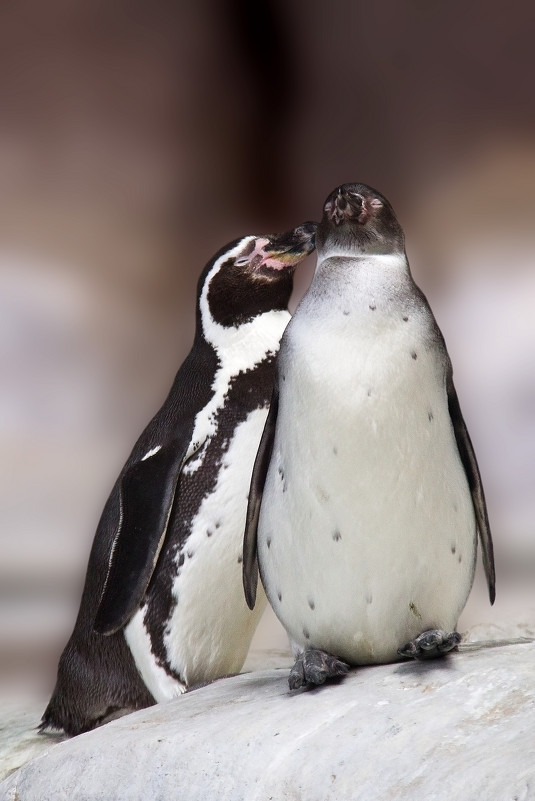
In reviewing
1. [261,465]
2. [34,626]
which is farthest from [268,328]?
[34,626]

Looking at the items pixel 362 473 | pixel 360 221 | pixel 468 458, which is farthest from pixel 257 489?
pixel 360 221

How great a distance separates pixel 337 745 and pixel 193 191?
10.4 feet

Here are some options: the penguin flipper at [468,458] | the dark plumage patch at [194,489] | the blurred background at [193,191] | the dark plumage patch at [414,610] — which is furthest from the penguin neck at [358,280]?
Result: the blurred background at [193,191]

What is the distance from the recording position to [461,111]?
3.95m

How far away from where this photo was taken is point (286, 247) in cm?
204

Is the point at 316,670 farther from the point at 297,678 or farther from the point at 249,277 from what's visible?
the point at 249,277

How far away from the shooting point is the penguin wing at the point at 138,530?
6.07ft

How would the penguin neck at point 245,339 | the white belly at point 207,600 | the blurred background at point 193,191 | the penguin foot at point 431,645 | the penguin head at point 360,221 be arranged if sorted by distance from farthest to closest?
the blurred background at point 193,191
the penguin neck at point 245,339
the white belly at point 207,600
the penguin head at point 360,221
the penguin foot at point 431,645

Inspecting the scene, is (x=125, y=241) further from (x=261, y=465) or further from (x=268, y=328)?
(x=261, y=465)

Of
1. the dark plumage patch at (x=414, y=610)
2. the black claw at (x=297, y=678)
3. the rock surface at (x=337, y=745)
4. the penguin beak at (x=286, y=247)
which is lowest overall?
the rock surface at (x=337, y=745)

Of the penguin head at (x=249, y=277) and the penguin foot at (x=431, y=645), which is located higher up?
the penguin head at (x=249, y=277)

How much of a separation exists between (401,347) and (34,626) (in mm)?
2652

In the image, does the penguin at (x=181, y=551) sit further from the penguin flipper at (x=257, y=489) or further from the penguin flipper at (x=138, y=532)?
the penguin flipper at (x=257, y=489)

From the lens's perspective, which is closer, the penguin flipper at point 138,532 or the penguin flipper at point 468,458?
the penguin flipper at point 468,458
